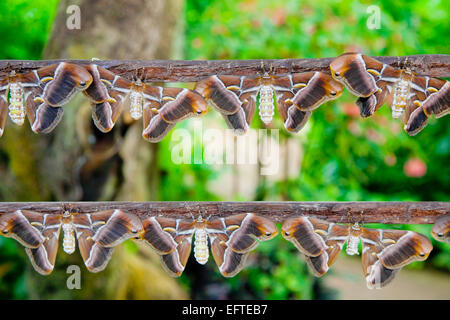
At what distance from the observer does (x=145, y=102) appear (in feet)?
2.84

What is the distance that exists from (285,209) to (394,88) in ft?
1.05

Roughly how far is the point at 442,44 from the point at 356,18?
0.78 meters

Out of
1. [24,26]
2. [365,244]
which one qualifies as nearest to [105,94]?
[365,244]

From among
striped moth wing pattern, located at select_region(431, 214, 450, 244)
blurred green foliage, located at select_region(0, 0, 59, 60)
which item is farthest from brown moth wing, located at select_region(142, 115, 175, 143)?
blurred green foliage, located at select_region(0, 0, 59, 60)

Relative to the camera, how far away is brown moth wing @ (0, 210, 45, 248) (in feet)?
2.80

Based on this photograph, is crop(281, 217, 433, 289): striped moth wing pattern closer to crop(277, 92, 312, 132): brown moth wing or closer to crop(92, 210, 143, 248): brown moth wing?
crop(277, 92, 312, 132): brown moth wing

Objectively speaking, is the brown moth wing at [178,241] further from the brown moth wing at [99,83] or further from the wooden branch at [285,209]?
the brown moth wing at [99,83]

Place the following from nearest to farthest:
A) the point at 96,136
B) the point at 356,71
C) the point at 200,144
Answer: the point at 356,71 < the point at 96,136 < the point at 200,144

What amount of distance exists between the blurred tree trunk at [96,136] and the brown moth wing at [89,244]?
0.69m

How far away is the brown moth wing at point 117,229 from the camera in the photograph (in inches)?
32.9

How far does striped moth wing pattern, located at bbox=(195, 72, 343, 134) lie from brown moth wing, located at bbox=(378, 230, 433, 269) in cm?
29

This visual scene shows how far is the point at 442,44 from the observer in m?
2.61

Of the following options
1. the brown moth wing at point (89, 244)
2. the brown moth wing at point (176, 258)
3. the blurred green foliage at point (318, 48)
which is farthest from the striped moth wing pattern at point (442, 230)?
the blurred green foliage at point (318, 48)

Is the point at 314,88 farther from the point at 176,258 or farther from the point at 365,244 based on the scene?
the point at 176,258
